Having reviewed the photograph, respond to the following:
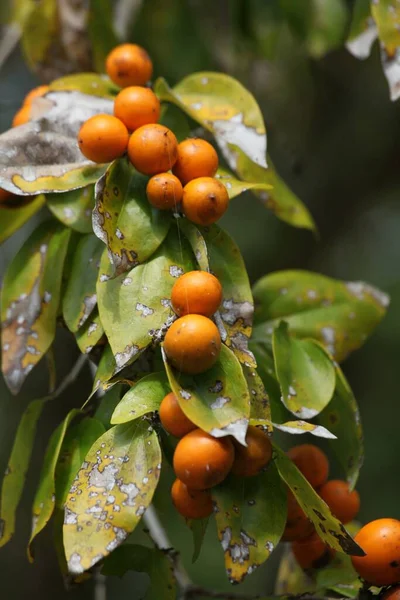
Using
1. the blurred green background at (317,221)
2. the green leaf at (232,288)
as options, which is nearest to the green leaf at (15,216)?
the green leaf at (232,288)

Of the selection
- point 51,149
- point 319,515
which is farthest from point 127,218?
point 319,515

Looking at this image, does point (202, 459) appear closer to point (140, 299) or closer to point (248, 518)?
point (248, 518)

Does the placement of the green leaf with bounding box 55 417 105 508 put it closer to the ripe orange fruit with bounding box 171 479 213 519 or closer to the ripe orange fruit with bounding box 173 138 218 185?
the ripe orange fruit with bounding box 171 479 213 519

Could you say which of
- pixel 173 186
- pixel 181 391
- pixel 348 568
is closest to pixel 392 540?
pixel 348 568

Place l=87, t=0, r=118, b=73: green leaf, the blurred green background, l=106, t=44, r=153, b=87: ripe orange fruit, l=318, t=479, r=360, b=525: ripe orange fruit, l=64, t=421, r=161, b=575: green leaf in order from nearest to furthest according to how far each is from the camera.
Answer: l=64, t=421, r=161, b=575: green leaf < l=318, t=479, r=360, b=525: ripe orange fruit < l=106, t=44, r=153, b=87: ripe orange fruit < l=87, t=0, r=118, b=73: green leaf < the blurred green background

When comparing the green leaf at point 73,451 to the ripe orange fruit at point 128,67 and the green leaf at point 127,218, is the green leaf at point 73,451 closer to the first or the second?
the green leaf at point 127,218

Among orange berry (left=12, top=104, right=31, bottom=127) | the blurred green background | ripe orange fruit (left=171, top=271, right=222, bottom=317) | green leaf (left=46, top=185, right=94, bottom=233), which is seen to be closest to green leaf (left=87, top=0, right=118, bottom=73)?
the blurred green background
